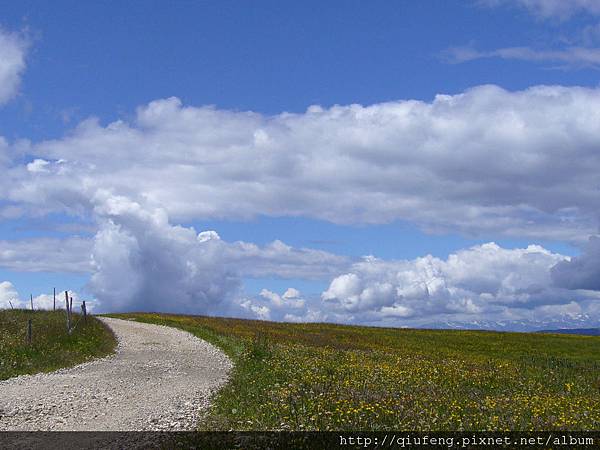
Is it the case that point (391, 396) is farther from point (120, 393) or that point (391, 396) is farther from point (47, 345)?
point (47, 345)

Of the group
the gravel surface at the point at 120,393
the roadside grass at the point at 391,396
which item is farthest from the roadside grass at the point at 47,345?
the roadside grass at the point at 391,396

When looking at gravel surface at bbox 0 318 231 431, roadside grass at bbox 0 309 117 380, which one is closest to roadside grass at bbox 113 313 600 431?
gravel surface at bbox 0 318 231 431

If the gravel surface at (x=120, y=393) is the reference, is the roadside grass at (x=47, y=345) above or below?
above

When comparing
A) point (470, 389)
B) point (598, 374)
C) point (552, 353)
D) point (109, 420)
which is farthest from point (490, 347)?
point (109, 420)

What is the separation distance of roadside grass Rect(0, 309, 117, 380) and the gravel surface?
3.80 ft

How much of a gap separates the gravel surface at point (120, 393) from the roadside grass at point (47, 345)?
1157 mm

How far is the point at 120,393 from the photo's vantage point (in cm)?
2298

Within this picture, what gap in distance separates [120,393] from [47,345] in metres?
14.0

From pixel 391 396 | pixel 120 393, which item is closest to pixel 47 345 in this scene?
pixel 120 393

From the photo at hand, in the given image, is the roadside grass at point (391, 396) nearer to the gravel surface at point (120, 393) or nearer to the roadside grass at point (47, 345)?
the gravel surface at point (120, 393)

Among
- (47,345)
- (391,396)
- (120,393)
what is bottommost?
(120,393)

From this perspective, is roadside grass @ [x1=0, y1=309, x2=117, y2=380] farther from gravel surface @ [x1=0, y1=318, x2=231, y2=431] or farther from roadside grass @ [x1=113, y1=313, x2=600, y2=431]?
roadside grass @ [x1=113, y1=313, x2=600, y2=431]

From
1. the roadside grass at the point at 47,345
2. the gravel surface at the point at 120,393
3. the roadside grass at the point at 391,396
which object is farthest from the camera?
the roadside grass at the point at 47,345

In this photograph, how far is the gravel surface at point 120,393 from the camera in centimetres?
1773
